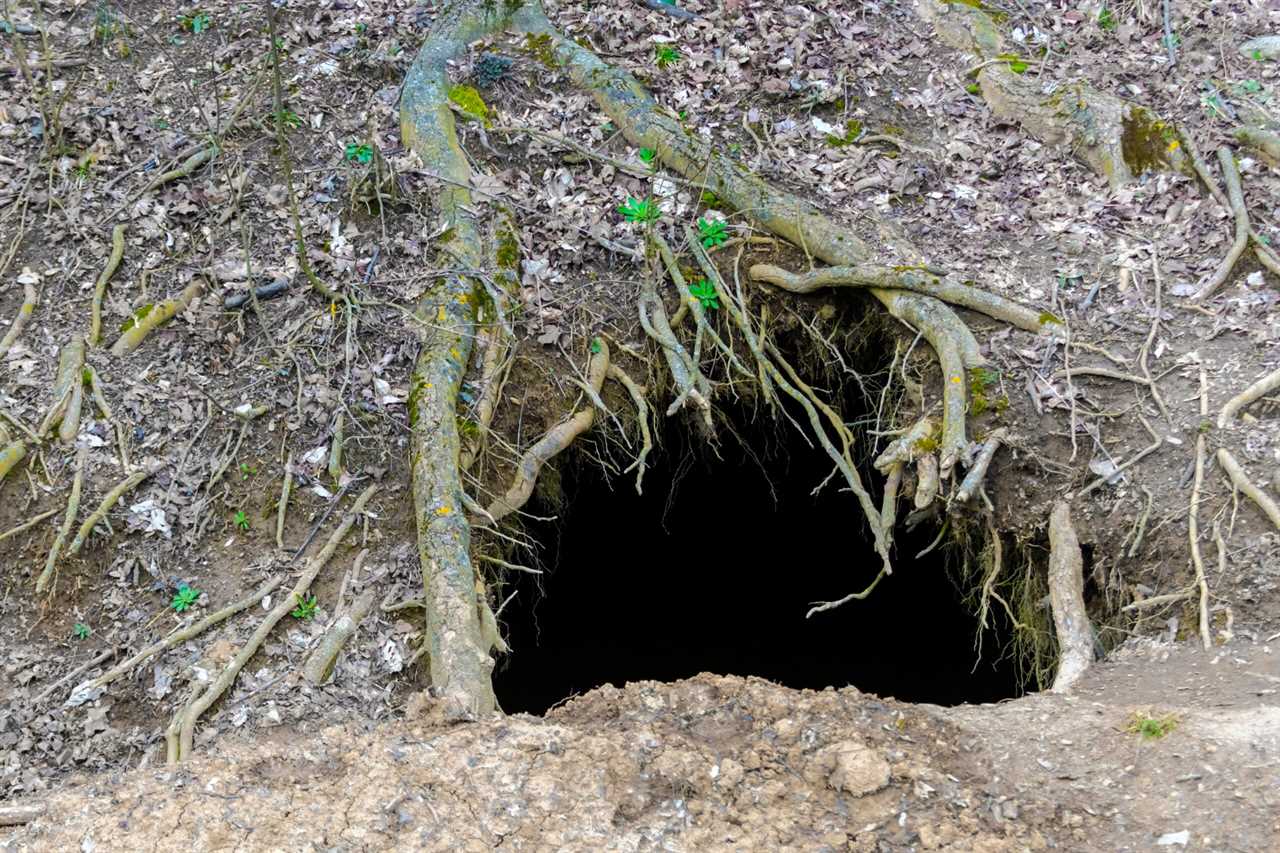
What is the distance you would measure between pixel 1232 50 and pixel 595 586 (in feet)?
20.7

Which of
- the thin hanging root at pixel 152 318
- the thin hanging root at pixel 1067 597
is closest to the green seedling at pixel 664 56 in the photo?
the thin hanging root at pixel 152 318

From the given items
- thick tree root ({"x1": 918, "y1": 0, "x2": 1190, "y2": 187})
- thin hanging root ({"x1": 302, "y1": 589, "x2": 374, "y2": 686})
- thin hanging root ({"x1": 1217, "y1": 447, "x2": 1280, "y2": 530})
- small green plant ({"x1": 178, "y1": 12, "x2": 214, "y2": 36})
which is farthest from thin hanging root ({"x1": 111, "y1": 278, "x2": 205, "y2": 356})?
thin hanging root ({"x1": 1217, "y1": 447, "x2": 1280, "y2": 530})

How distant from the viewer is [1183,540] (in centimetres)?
505

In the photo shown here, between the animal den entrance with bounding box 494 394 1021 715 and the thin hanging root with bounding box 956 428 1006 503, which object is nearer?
the thin hanging root with bounding box 956 428 1006 503

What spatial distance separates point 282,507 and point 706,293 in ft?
8.84

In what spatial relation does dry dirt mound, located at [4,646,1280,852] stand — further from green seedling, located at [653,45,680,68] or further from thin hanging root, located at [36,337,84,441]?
green seedling, located at [653,45,680,68]

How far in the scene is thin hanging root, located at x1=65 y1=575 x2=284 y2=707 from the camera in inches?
186

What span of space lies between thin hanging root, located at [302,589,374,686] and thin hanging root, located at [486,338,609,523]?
781mm

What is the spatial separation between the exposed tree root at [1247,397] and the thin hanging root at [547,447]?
3.27 metres

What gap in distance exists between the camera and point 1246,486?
196 inches

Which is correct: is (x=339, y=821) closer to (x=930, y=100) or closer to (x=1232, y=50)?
(x=930, y=100)

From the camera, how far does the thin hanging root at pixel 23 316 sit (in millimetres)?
5539

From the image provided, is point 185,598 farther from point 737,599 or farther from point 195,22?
point 737,599

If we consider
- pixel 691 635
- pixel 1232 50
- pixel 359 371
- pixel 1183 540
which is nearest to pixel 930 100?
pixel 1232 50
